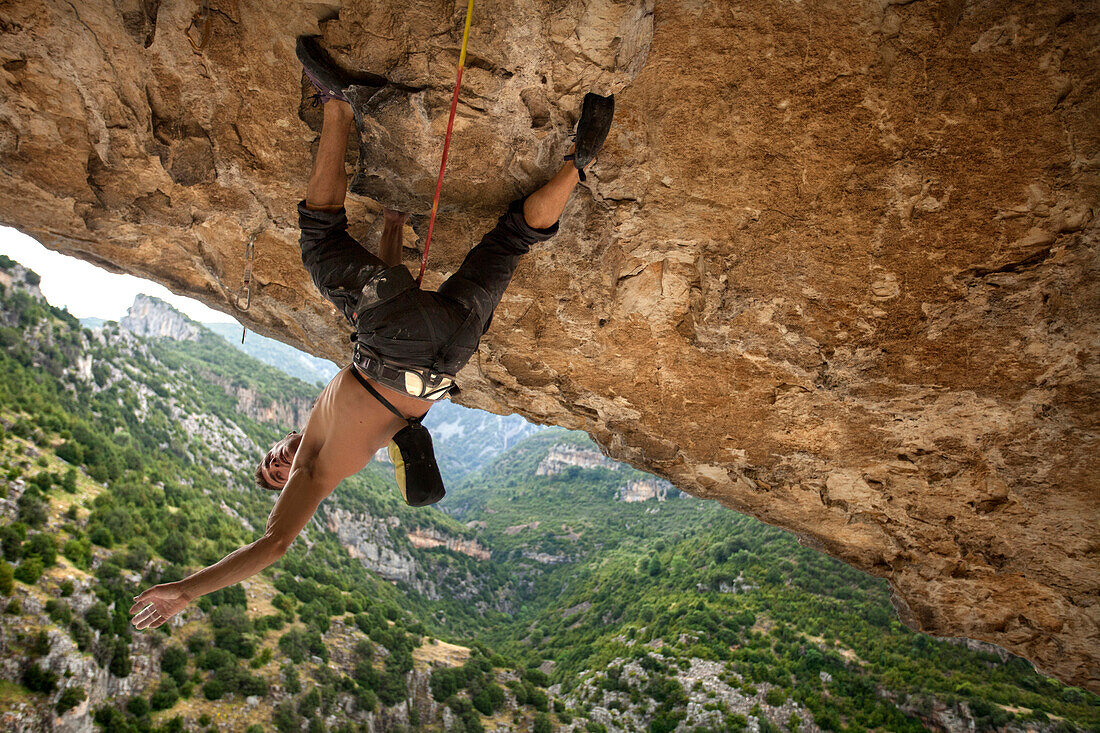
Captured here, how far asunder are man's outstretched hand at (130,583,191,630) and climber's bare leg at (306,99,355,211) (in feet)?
5.57

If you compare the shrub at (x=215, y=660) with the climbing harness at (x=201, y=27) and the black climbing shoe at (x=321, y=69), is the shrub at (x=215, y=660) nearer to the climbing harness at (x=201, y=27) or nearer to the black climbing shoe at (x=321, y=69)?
the climbing harness at (x=201, y=27)

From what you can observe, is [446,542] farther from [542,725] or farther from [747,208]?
[747,208]

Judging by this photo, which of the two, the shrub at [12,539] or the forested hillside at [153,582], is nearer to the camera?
the shrub at [12,539]

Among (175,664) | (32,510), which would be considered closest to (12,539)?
(32,510)

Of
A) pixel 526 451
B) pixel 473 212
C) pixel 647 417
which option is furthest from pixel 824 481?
pixel 526 451

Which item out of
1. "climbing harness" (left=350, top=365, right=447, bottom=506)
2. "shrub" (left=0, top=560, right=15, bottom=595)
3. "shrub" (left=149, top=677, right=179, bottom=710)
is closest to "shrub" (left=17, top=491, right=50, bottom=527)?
"shrub" (left=0, top=560, right=15, bottom=595)

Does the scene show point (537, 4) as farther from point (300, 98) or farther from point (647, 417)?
point (647, 417)

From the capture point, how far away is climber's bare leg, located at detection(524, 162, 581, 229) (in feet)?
7.91

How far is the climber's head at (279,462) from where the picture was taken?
2.96 m

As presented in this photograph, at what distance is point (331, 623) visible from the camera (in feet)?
65.8

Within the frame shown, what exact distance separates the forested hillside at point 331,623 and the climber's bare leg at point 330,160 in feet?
44.5

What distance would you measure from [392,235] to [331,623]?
69.3 ft

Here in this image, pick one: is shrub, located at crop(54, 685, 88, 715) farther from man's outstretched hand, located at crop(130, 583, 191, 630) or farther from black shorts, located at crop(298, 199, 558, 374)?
black shorts, located at crop(298, 199, 558, 374)

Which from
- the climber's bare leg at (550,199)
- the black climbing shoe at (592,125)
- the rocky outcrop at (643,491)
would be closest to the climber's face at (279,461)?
the climber's bare leg at (550,199)
